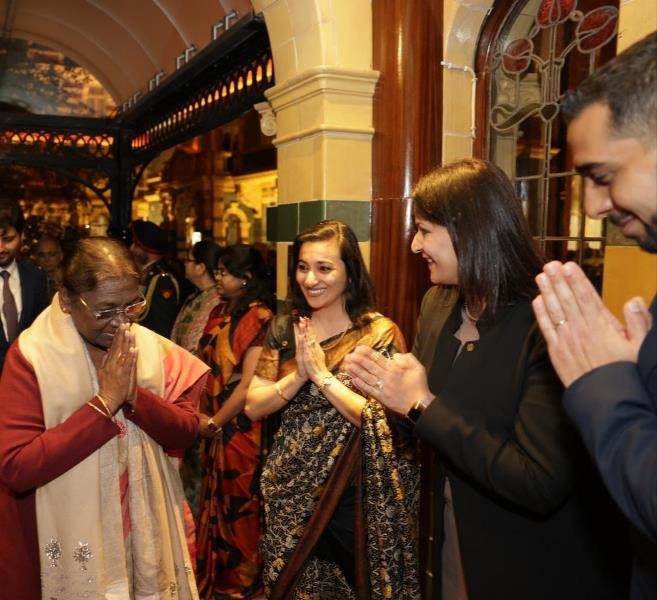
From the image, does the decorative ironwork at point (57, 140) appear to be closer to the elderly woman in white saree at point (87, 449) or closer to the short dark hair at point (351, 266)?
the short dark hair at point (351, 266)

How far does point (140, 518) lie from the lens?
1870 mm

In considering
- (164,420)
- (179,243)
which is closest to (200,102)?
(164,420)

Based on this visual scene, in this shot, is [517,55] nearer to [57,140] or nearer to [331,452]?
[331,452]

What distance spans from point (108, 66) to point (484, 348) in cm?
722

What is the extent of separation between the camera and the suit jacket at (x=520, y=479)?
1.41 meters

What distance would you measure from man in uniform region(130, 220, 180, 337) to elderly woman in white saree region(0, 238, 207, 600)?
2544mm

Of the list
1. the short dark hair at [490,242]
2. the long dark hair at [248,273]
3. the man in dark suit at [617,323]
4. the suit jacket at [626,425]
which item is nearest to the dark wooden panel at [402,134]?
the long dark hair at [248,273]

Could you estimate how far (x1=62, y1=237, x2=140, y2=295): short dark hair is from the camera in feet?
5.99

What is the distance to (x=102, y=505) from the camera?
1.82 m

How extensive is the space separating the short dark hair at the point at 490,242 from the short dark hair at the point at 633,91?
555mm

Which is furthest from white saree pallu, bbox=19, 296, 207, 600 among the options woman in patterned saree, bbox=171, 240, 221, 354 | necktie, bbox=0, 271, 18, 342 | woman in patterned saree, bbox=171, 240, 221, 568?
woman in patterned saree, bbox=171, 240, 221, 354

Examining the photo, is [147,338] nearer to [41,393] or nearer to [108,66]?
[41,393]

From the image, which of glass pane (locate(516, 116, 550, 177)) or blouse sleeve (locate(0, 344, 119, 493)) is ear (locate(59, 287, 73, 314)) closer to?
blouse sleeve (locate(0, 344, 119, 493))

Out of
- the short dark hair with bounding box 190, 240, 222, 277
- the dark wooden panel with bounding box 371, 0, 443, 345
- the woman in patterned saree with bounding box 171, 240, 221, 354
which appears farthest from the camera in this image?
the short dark hair with bounding box 190, 240, 222, 277
